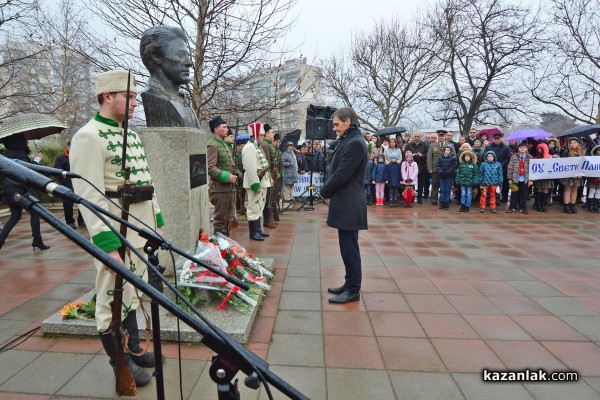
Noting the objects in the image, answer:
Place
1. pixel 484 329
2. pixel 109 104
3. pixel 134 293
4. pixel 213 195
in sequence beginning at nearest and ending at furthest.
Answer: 1. pixel 109 104
2. pixel 134 293
3. pixel 484 329
4. pixel 213 195

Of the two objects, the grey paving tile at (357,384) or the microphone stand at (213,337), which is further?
the grey paving tile at (357,384)

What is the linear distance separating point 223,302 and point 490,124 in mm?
23372

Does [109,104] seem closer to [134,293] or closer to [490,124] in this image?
[134,293]

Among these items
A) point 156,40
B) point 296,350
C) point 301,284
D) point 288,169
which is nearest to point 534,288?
point 301,284

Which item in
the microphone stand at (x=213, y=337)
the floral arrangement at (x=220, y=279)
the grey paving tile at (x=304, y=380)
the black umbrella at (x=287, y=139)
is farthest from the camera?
the black umbrella at (x=287, y=139)

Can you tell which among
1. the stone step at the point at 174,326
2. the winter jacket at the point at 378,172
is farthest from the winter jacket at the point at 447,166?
the stone step at the point at 174,326

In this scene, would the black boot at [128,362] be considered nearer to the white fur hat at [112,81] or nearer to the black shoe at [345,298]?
the white fur hat at [112,81]

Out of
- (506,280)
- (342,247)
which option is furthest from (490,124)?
(342,247)

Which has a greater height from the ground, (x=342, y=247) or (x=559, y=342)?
(x=342, y=247)

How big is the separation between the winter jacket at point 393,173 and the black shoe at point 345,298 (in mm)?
7406

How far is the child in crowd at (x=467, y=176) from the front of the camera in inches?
400

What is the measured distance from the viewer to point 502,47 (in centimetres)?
1744

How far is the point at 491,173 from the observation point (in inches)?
394

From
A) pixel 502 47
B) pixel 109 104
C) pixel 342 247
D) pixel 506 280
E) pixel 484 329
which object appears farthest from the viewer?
pixel 502 47
